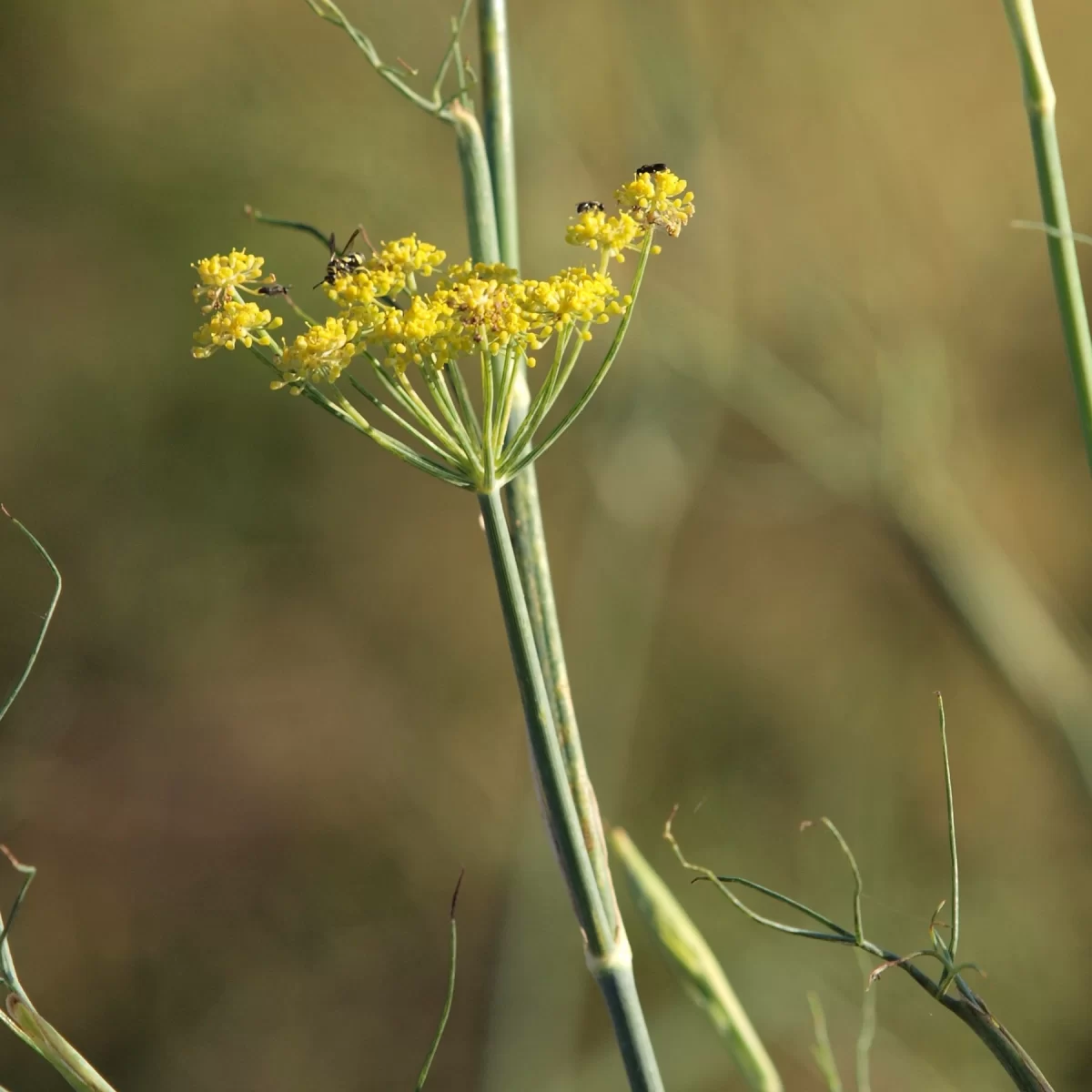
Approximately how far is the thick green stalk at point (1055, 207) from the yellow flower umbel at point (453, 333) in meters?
0.12

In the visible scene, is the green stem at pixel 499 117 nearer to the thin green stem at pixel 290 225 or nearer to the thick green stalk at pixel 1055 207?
the thin green stem at pixel 290 225

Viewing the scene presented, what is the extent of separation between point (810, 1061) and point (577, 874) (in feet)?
5.54

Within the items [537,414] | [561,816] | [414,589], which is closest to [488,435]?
[537,414]

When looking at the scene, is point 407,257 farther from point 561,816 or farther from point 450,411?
point 561,816

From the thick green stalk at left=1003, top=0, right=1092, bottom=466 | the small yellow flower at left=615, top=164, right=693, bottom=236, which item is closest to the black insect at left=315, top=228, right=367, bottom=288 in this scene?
the small yellow flower at left=615, top=164, right=693, bottom=236

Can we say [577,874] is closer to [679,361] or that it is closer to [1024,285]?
[679,361]

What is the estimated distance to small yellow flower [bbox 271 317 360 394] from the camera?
33 cm

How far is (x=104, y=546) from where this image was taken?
6.77 feet

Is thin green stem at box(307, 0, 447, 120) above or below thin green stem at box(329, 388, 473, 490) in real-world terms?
above

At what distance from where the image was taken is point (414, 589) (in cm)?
219

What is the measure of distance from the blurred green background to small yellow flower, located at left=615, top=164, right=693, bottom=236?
1.32m

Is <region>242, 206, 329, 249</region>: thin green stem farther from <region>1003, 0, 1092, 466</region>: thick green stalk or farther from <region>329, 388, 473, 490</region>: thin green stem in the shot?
<region>1003, 0, 1092, 466</region>: thick green stalk

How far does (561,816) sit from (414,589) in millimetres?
1894

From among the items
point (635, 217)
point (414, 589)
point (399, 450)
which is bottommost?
point (414, 589)
